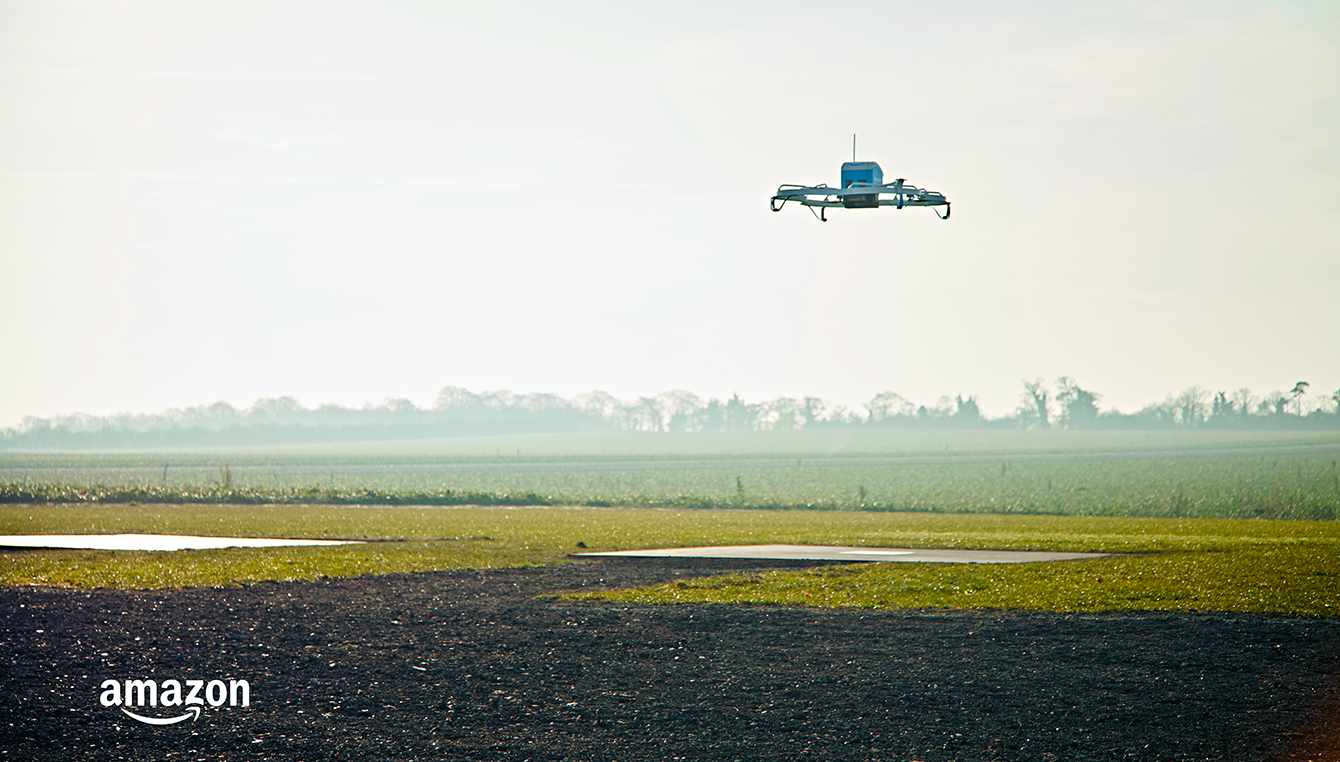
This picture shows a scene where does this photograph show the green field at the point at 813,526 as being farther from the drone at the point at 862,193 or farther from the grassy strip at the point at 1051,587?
the drone at the point at 862,193

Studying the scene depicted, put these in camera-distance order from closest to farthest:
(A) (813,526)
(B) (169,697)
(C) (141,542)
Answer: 1. (B) (169,697)
2. (C) (141,542)
3. (A) (813,526)

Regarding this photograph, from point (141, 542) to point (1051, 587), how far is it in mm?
18889

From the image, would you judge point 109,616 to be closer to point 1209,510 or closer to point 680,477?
point 1209,510

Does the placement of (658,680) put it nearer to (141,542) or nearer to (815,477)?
(141,542)

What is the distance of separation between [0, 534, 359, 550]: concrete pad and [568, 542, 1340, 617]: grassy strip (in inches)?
461

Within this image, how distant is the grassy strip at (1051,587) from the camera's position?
19.0 m

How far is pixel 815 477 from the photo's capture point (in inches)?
3563

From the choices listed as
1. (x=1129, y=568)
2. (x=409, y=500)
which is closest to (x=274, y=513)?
(x=409, y=500)

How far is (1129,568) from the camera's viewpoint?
23562mm

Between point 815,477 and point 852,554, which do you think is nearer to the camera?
point 852,554

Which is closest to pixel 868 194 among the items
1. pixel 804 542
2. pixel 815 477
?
pixel 804 542

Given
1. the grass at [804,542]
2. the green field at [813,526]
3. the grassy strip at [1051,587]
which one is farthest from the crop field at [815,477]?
the grassy strip at [1051,587]

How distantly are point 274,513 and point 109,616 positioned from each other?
2868 cm

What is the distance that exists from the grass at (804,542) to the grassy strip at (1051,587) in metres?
0.03
